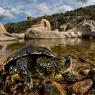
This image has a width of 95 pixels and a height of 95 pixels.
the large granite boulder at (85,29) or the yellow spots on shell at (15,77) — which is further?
the large granite boulder at (85,29)

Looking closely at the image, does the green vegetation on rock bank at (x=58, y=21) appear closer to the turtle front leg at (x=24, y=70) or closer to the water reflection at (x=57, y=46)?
the water reflection at (x=57, y=46)

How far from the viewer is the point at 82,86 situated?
231 inches

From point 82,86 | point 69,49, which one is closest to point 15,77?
point 82,86

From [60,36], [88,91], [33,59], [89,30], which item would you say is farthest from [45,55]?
[89,30]

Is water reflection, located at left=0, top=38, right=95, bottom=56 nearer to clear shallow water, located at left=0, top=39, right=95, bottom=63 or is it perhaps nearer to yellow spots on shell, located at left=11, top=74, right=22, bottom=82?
clear shallow water, located at left=0, top=39, right=95, bottom=63

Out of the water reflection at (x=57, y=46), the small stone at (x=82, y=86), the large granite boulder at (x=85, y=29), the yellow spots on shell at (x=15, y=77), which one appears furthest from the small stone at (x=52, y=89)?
the large granite boulder at (x=85, y=29)

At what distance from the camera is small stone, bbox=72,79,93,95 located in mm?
5775

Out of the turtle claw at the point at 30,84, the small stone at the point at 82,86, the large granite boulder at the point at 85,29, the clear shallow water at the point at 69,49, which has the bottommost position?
the large granite boulder at the point at 85,29

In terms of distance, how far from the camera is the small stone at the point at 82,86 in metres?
5.78

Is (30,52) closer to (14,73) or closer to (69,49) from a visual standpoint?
(14,73)

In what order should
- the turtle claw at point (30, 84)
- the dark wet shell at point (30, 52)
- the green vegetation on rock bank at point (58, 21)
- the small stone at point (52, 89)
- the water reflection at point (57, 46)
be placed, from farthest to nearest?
the green vegetation on rock bank at point (58, 21) → the water reflection at point (57, 46) → the dark wet shell at point (30, 52) → the turtle claw at point (30, 84) → the small stone at point (52, 89)

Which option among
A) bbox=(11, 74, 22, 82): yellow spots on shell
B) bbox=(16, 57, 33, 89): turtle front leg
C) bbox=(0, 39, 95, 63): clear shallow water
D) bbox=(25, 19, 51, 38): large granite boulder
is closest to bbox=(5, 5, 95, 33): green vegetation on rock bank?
bbox=(25, 19, 51, 38): large granite boulder

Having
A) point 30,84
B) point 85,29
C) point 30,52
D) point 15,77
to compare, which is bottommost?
point 85,29

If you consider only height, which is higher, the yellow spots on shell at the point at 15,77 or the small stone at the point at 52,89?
the yellow spots on shell at the point at 15,77
